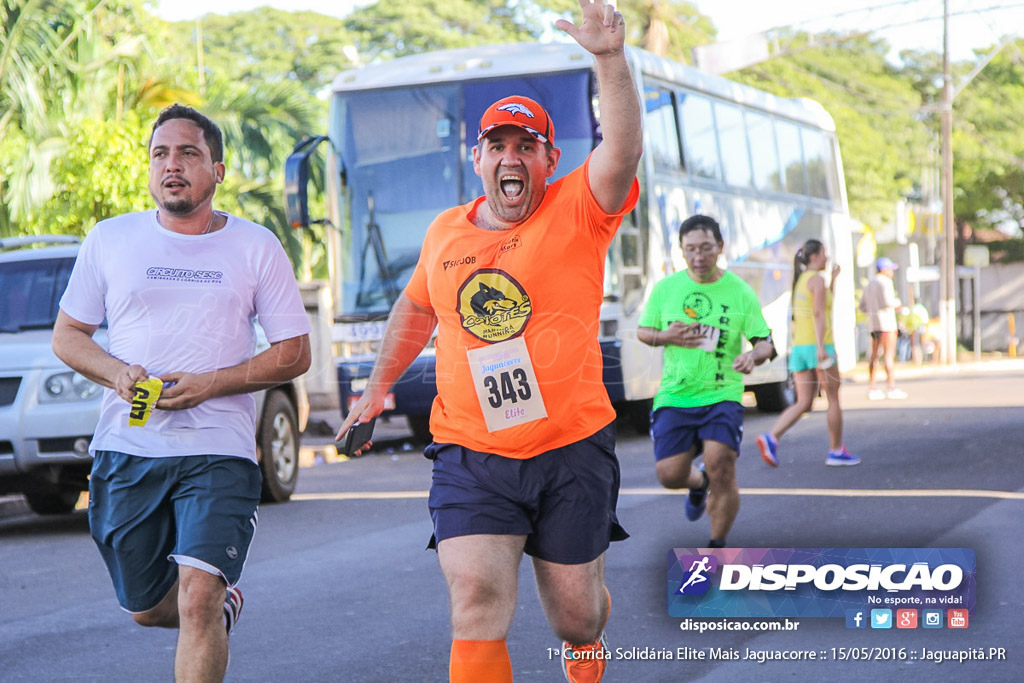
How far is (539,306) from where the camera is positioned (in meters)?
3.89

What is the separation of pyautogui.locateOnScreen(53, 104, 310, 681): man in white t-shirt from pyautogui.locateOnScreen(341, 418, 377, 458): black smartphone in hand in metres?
0.38

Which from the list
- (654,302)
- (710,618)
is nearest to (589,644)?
(710,618)

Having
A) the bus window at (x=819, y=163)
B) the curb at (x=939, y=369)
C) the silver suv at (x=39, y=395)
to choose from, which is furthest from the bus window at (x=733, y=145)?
the curb at (x=939, y=369)

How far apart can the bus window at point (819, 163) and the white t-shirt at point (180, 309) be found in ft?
52.4

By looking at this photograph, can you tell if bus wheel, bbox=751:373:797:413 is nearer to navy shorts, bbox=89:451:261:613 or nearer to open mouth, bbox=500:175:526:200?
navy shorts, bbox=89:451:261:613

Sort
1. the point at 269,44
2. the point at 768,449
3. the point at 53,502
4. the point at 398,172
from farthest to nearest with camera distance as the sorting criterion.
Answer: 1. the point at 269,44
2. the point at 398,172
3. the point at 768,449
4. the point at 53,502

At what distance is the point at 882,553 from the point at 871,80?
119ft

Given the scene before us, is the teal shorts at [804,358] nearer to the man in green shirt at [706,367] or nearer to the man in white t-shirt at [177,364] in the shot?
the man in green shirt at [706,367]

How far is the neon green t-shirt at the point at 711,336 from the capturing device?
6969mm

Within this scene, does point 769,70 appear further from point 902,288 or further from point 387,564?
point 387,564

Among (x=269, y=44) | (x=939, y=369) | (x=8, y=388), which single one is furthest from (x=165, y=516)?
(x=269, y=44)

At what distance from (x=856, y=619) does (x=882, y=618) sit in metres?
0.13

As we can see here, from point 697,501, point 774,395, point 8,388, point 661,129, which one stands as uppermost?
point 661,129

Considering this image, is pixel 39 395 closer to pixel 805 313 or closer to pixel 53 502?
pixel 53 502
